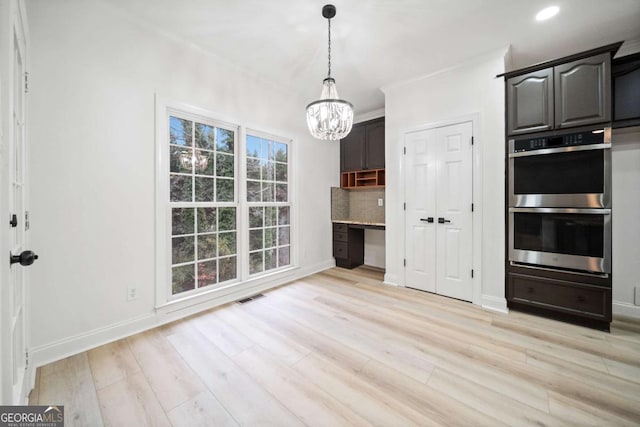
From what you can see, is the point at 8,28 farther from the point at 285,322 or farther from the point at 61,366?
the point at 285,322

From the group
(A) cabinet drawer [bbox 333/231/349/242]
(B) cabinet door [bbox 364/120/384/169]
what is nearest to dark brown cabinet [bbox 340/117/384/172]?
(B) cabinet door [bbox 364/120/384/169]

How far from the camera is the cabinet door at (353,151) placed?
436cm

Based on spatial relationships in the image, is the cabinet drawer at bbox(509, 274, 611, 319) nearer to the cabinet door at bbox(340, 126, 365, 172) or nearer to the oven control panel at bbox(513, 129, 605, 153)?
the oven control panel at bbox(513, 129, 605, 153)

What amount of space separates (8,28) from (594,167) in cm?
404

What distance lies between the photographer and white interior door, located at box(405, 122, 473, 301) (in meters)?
2.92

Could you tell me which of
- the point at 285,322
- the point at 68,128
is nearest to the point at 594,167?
the point at 285,322

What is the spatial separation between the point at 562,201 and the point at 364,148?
8.93 feet

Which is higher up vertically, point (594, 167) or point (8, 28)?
point (8, 28)

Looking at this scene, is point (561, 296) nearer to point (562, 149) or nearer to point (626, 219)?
point (626, 219)

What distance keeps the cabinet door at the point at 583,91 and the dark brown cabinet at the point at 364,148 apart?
2178 mm

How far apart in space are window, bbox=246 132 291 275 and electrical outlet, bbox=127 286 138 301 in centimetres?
128

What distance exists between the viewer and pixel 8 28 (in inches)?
→ 37.6

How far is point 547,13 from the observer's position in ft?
6.99

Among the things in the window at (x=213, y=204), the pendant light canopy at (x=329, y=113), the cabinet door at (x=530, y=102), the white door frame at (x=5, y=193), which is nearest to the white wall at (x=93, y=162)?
the window at (x=213, y=204)
